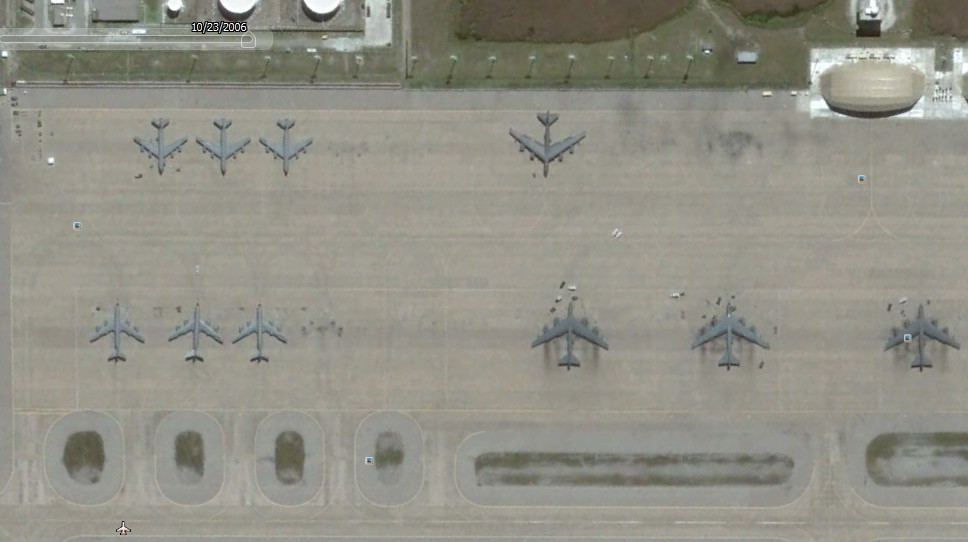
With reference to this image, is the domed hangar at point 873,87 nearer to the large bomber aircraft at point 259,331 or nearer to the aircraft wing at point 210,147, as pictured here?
the large bomber aircraft at point 259,331

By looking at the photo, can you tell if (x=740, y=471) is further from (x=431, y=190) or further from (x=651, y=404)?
(x=431, y=190)

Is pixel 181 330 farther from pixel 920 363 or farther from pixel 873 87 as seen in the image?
pixel 920 363

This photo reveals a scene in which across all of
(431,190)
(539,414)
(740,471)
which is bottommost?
(740,471)

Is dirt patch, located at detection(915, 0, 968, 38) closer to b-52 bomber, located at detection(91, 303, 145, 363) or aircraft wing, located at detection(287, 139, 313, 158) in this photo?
aircraft wing, located at detection(287, 139, 313, 158)

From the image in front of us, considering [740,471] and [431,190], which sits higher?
[431,190]

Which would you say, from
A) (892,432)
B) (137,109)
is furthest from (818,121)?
(137,109)

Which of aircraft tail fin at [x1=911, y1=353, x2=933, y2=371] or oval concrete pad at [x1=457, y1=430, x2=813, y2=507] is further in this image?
oval concrete pad at [x1=457, y1=430, x2=813, y2=507]

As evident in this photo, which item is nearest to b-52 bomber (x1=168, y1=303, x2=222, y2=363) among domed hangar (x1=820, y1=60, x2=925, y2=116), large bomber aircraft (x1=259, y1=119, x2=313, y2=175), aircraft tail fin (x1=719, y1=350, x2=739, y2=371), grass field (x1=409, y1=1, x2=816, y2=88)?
large bomber aircraft (x1=259, y1=119, x2=313, y2=175)
